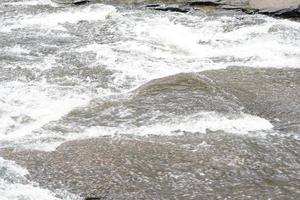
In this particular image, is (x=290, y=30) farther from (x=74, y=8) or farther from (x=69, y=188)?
(x=69, y=188)

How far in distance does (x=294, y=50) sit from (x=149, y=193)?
252 inches

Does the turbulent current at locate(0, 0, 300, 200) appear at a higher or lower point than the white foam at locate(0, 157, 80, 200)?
higher

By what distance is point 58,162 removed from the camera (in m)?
6.68

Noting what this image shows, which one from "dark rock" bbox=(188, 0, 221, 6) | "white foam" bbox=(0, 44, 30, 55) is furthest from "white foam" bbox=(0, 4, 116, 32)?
"dark rock" bbox=(188, 0, 221, 6)

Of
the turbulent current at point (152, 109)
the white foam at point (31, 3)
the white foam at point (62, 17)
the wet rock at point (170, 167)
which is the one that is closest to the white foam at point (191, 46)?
the turbulent current at point (152, 109)

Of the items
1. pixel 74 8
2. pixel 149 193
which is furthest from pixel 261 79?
pixel 74 8

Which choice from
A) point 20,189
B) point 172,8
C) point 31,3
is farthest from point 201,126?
point 31,3

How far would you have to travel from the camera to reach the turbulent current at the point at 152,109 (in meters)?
6.22

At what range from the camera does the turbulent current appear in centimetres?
622

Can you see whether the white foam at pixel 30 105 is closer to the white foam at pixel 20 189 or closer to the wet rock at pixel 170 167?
the wet rock at pixel 170 167

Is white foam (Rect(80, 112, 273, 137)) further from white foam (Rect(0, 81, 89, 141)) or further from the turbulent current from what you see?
white foam (Rect(0, 81, 89, 141))

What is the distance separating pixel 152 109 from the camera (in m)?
8.17

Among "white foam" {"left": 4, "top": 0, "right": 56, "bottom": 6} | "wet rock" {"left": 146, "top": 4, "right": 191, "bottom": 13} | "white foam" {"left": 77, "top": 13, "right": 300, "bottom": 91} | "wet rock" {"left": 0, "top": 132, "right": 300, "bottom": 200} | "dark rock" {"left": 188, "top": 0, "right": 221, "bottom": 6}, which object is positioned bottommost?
"wet rock" {"left": 0, "top": 132, "right": 300, "bottom": 200}

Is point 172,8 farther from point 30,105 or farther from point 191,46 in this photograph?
point 30,105
